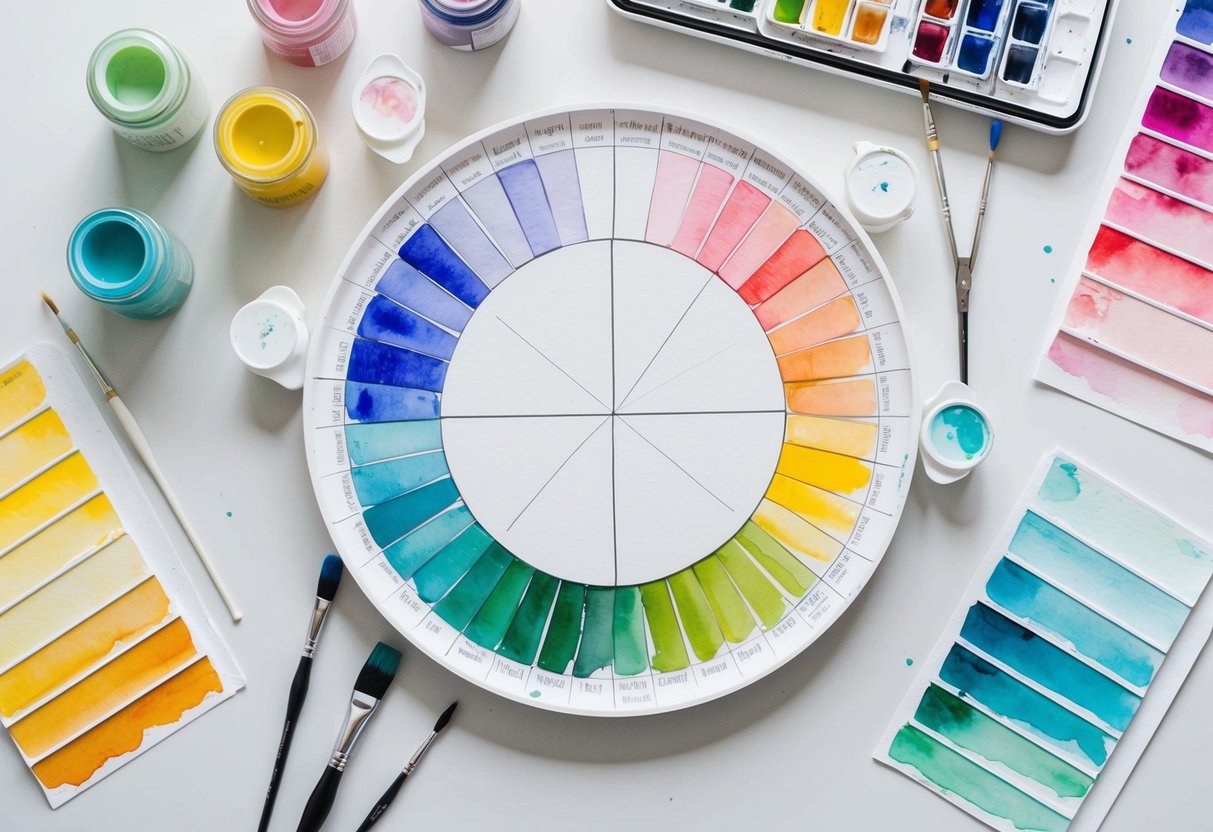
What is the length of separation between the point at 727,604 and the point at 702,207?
477 mm

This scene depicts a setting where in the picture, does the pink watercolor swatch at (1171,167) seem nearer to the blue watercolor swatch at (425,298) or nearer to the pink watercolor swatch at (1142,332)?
the pink watercolor swatch at (1142,332)

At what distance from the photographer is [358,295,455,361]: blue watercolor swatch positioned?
1.08m

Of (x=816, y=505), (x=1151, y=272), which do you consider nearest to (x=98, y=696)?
(x=816, y=505)

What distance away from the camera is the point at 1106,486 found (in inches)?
44.1

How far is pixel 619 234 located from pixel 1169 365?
700 mm

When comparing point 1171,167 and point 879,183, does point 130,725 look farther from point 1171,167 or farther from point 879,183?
point 1171,167

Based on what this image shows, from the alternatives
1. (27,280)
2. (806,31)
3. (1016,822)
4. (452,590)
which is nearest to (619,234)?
(806,31)

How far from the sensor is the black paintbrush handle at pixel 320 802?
1.10 m

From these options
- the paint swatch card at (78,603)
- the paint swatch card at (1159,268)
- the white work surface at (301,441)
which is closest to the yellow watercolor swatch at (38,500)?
A: the paint swatch card at (78,603)

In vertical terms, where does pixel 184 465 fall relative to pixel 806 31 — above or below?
below

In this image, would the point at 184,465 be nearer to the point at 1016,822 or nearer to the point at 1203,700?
the point at 1016,822

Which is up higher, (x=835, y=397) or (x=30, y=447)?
(x=835, y=397)

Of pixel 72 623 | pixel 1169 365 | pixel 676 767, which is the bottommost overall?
pixel 72 623

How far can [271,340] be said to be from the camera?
3.54ft
